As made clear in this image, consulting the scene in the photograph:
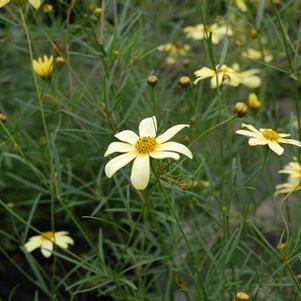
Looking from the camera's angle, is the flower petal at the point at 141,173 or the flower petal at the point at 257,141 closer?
the flower petal at the point at 141,173

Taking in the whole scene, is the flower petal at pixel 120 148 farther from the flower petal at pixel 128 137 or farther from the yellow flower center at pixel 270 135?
the yellow flower center at pixel 270 135

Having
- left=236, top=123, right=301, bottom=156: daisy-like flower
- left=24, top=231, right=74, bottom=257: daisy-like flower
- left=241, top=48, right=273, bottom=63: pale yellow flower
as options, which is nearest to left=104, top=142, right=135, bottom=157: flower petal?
left=236, top=123, right=301, bottom=156: daisy-like flower

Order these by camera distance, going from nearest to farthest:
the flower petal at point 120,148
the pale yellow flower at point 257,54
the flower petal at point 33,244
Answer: the flower petal at point 120,148, the flower petal at point 33,244, the pale yellow flower at point 257,54

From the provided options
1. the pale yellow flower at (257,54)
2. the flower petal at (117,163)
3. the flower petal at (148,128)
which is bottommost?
the pale yellow flower at (257,54)

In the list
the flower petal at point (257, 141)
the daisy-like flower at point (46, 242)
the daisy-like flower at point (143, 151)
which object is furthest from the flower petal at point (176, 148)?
the daisy-like flower at point (46, 242)

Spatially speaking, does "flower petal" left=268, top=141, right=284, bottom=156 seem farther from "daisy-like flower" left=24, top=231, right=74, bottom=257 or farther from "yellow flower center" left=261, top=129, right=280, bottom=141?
"daisy-like flower" left=24, top=231, right=74, bottom=257

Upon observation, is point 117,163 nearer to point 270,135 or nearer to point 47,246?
point 270,135

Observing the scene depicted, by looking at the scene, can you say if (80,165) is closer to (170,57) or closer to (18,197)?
(18,197)

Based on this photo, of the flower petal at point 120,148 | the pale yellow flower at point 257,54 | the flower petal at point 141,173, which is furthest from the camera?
the pale yellow flower at point 257,54
